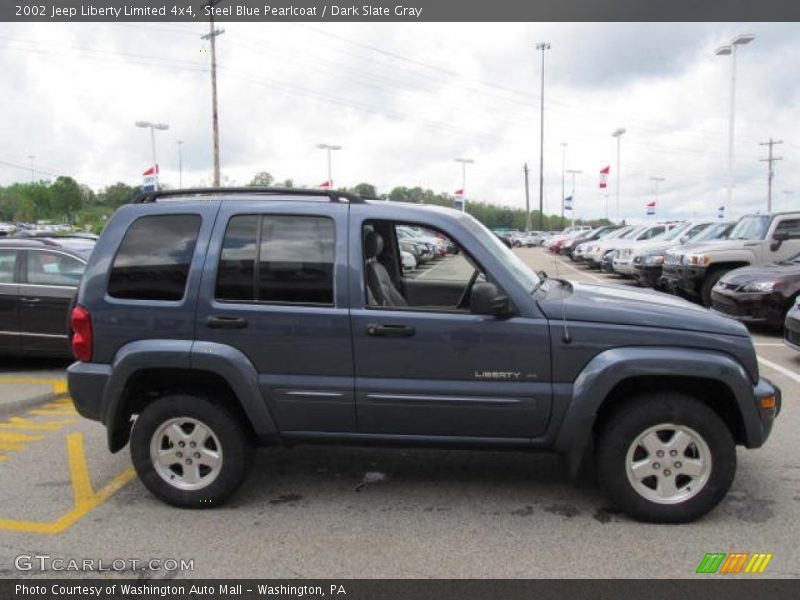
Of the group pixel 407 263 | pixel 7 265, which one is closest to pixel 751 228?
pixel 407 263

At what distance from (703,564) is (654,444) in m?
0.65

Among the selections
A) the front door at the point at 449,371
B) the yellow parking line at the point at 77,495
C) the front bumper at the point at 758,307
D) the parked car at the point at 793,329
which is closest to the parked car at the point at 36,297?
→ the yellow parking line at the point at 77,495

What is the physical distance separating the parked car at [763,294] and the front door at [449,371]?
735 cm

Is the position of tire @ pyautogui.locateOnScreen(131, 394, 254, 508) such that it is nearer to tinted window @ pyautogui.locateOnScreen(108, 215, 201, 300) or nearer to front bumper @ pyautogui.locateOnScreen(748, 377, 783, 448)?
tinted window @ pyautogui.locateOnScreen(108, 215, 201, 300)

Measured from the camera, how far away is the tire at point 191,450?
12.8ft

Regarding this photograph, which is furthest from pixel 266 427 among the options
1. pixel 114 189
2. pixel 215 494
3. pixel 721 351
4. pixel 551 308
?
pixel 114 189

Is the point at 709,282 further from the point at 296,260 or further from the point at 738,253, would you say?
the point at 296,260

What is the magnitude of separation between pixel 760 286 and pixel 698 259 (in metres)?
2.95

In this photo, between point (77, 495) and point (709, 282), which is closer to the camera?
point (77, 495)

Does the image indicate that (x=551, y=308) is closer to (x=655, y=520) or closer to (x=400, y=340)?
(x=400, y=340)

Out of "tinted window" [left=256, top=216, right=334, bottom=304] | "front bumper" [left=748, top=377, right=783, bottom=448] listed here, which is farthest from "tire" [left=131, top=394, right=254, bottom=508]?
"front bumper" [left=748, top=377, right=783, bottom=448]

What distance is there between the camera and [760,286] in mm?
9609

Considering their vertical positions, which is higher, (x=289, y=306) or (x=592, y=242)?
(x=592, y=242)
